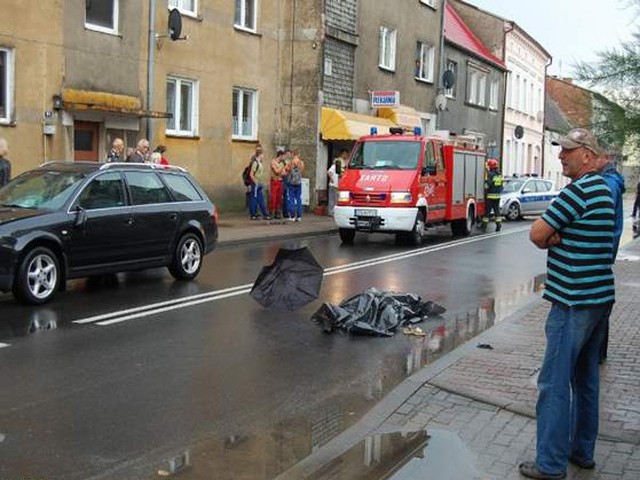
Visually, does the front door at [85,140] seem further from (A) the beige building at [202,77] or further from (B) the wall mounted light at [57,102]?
(B) the wall mounted light at [57,102]

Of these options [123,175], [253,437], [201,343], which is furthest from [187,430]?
[123,175]

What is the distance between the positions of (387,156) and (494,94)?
26675 millimetres

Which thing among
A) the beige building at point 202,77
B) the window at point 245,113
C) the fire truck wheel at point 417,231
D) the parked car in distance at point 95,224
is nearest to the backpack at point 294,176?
the beige building at point 202,77

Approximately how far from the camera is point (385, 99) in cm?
2750

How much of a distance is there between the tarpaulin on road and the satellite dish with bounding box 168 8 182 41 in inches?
491

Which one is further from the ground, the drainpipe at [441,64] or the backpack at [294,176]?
the drainpipe at [441,64]

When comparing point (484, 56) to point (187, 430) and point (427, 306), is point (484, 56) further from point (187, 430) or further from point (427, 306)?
point (187, 430)

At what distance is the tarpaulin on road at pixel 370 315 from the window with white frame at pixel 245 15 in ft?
51.4

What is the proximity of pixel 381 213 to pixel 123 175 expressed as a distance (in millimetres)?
7483

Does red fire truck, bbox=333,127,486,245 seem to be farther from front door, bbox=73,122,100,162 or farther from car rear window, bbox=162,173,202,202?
car rear window, bbox=162,173,202,202

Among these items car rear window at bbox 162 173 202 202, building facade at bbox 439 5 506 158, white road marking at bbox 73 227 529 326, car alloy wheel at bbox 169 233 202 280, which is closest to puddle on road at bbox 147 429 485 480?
white road marking at bbox 73 227 529 326

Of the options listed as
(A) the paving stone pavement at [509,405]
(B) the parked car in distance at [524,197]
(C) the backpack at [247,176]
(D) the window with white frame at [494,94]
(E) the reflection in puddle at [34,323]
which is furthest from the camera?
(D) the window with white frame at [494,94]

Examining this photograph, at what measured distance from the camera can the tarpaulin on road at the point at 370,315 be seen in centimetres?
848

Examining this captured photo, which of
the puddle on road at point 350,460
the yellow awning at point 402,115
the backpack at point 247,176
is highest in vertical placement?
the yellow awning at point 402,115
